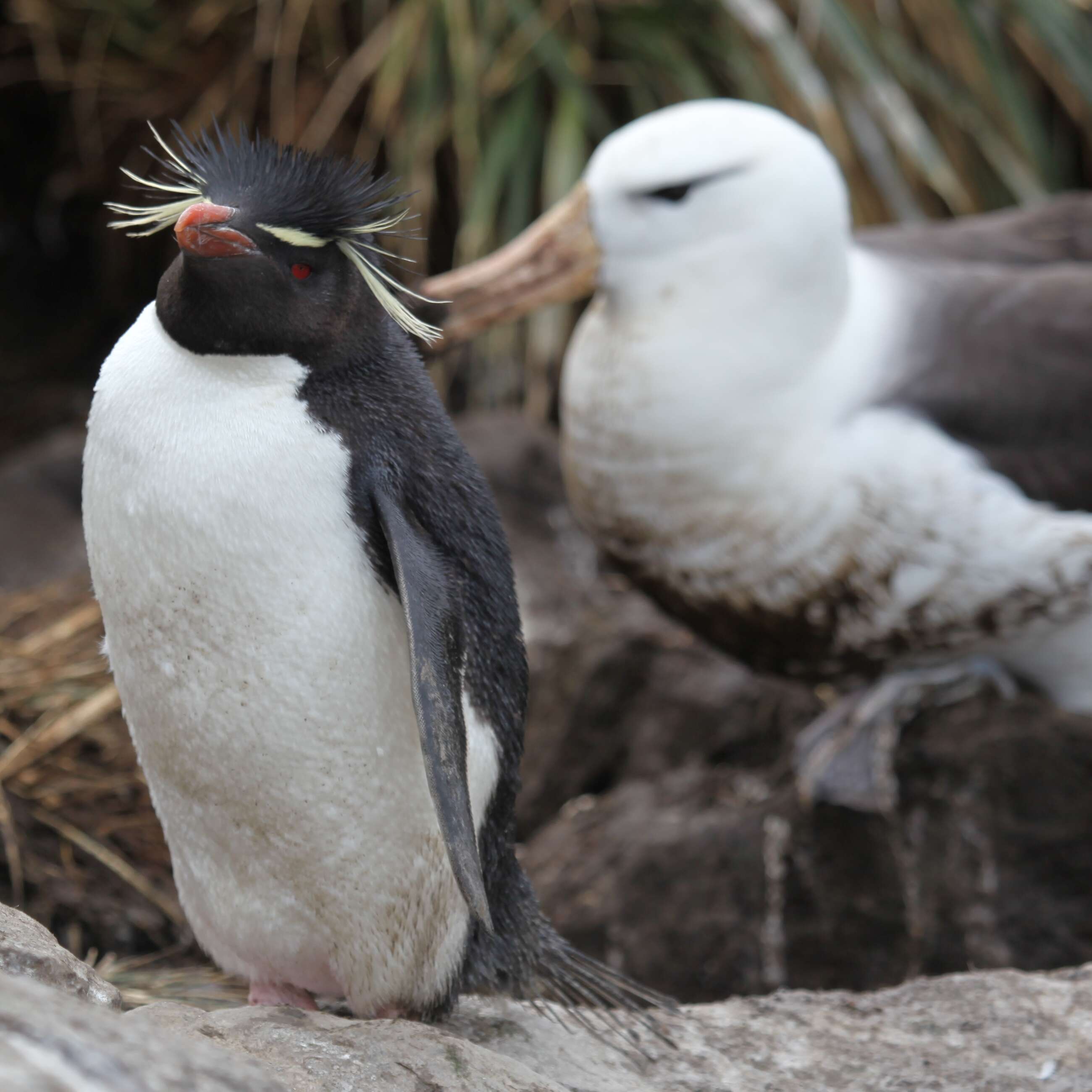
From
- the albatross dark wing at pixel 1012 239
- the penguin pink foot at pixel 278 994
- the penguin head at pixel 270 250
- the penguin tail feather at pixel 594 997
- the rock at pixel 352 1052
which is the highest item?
the penguin head at pixel 270 250

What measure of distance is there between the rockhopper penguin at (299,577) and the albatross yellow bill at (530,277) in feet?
5.38

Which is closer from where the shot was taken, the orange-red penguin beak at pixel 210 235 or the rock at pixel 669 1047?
the rock at pixel 669 1047

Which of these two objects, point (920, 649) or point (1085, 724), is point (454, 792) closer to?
point (920, 649)

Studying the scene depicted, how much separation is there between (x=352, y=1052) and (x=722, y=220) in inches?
87.2

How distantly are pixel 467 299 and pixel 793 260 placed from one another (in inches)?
31.5

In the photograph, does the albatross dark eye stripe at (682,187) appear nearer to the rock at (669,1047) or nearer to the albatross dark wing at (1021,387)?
the albatross dark wing at (1021,387)

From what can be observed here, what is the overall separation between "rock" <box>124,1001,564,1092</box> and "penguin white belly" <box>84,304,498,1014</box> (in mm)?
119

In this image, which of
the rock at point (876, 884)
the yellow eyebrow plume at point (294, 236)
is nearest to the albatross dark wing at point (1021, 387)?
the rock at point (876, 884)

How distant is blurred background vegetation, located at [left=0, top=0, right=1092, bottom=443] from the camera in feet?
18.3

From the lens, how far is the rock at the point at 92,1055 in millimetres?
1259

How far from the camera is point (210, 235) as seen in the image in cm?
181

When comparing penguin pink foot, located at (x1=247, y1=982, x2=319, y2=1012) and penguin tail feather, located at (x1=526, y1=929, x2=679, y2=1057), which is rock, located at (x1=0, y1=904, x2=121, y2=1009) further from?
penguin tail feather, located at (x1=526, y1=929, x2=679, y2=1057)

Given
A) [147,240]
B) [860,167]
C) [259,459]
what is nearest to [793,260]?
[259,459]

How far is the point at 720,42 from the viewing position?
5824mm
